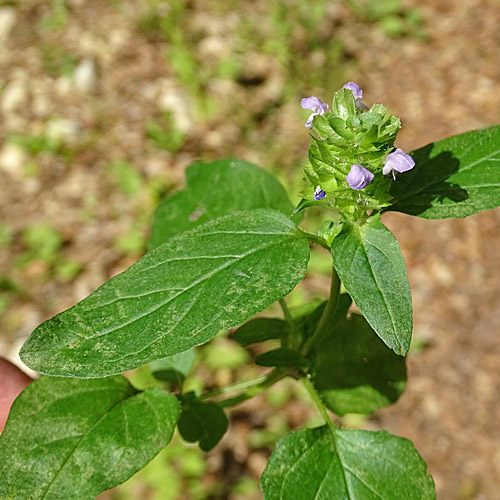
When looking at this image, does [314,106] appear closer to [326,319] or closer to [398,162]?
[398,162]

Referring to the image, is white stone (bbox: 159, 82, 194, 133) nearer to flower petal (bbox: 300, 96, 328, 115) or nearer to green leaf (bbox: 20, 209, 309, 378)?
flower petal (bbox: 300, 96, 328, 115)

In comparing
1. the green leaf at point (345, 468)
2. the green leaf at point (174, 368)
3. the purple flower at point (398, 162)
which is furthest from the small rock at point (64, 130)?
the purple flower at point (398, 162)

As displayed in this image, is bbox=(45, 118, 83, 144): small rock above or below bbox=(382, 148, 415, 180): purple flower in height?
below

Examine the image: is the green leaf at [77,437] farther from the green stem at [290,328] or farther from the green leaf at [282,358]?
the green stem at [290,328]

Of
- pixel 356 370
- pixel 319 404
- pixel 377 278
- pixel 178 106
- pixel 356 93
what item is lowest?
pixel 178 106

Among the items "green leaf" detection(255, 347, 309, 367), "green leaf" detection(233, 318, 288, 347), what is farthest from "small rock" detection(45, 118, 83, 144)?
"green leaf" detection(255, 347, 309, 367)

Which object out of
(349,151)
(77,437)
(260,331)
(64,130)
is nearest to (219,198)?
(260,331)
